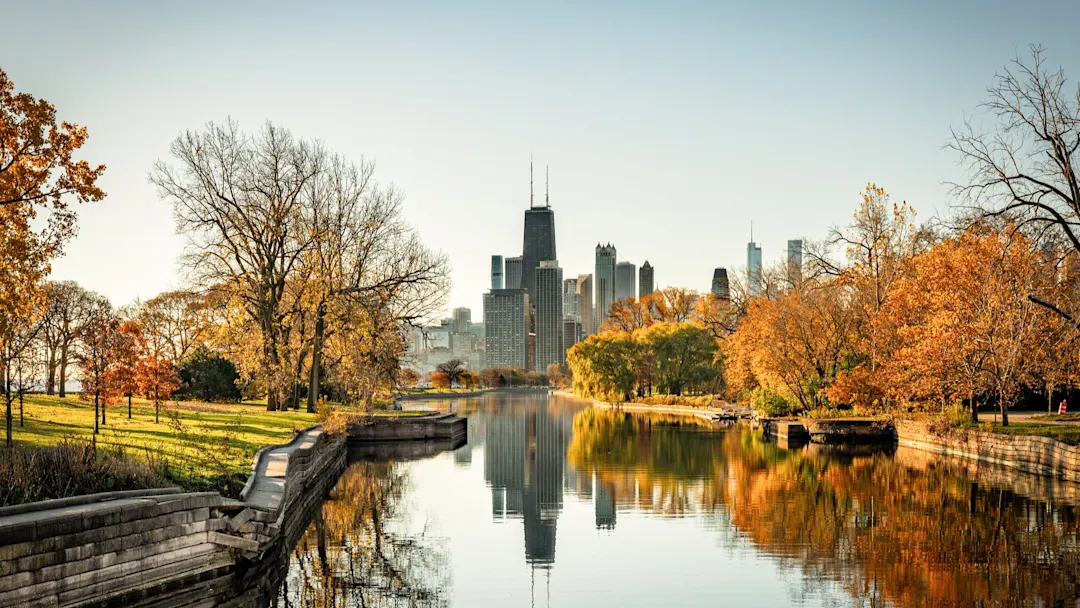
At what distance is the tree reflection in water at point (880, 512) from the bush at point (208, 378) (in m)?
21.0

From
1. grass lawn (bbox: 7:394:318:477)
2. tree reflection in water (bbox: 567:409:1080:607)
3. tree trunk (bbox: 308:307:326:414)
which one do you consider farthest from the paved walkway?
tree trunk (bbox: 308:307:326:414)

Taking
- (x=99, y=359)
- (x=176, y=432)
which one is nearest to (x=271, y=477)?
(x=176, y=432)

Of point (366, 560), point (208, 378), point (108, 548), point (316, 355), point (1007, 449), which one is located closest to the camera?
point (108, 548)

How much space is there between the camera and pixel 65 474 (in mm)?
14617

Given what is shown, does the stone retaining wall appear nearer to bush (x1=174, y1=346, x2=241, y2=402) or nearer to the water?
the water

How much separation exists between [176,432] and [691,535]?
593 inches

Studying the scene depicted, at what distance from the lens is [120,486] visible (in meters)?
15.0

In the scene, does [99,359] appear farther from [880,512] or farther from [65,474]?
[880,512]

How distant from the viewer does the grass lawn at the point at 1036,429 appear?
27.9 metres

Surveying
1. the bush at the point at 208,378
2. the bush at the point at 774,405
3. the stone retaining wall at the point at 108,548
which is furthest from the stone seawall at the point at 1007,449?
the bush at the point at 208,378

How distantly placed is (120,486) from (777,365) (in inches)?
1489

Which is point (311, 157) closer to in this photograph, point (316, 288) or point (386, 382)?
point (316, 288)

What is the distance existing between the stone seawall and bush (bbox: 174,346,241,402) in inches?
1317

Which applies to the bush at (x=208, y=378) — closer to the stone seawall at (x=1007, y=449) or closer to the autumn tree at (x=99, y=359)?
the autumn tree at (x=99, y=359)
